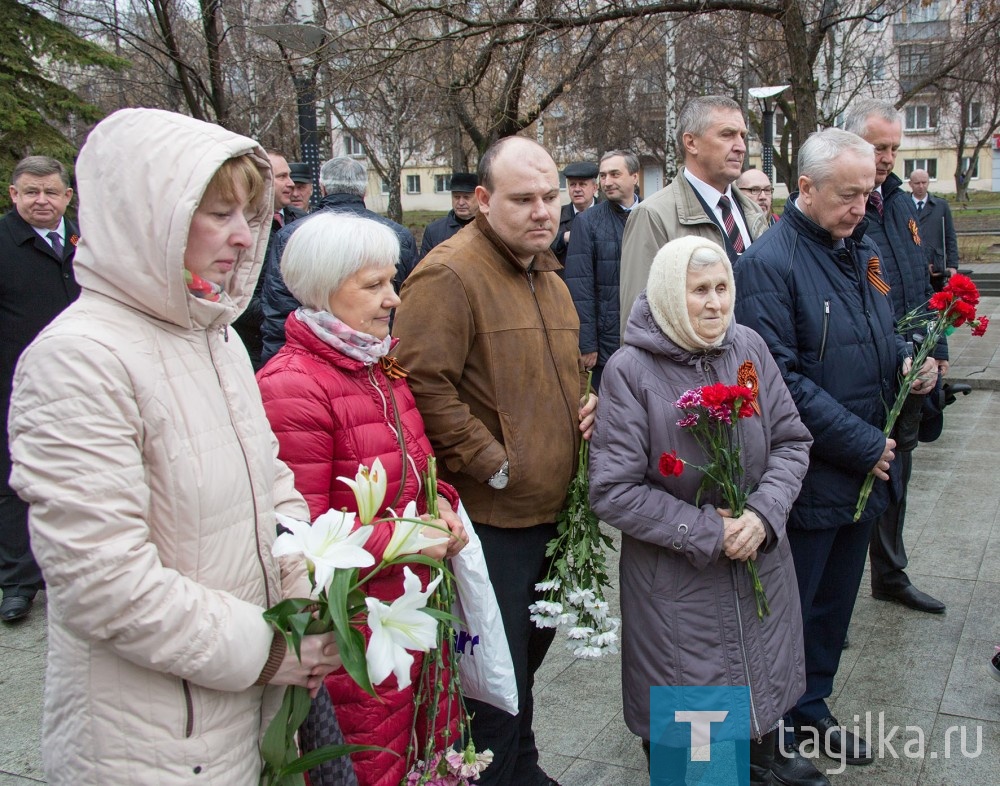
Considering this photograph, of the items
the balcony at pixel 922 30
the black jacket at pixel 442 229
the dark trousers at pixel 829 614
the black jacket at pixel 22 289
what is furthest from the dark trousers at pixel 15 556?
the balcony at pixel 922 30

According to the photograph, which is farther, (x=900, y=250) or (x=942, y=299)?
(x=900, y=250)

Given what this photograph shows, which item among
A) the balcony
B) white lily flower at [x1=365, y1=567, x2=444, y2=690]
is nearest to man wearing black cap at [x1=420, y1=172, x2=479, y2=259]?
white lily flower at [x1=365, y1=567, x2=444, y2=690]

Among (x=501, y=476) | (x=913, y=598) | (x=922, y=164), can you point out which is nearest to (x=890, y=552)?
(x=913, y=598)

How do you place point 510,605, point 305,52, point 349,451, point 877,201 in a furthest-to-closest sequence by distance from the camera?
point 305,52 → point 877,201 → point 510,605 → point 349,451

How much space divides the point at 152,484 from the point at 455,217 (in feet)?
22.4

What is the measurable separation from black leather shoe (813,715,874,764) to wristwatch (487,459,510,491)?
1.63m

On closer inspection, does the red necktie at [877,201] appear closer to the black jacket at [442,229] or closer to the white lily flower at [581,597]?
the white lily flower at [581,597]

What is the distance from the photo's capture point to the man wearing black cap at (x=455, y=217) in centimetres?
838

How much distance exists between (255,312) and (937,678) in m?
3.79

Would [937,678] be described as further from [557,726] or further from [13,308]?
[13,308]

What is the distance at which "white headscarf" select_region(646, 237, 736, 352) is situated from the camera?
2.94m

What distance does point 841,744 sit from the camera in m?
3.50

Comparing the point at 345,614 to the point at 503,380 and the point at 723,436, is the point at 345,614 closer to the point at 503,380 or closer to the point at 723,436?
the point at 503,380

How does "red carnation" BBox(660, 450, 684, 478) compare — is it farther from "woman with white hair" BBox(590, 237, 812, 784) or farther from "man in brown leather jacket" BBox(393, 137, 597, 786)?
"man in brown leather jacket" BBox(393, 137, 597, 786)
